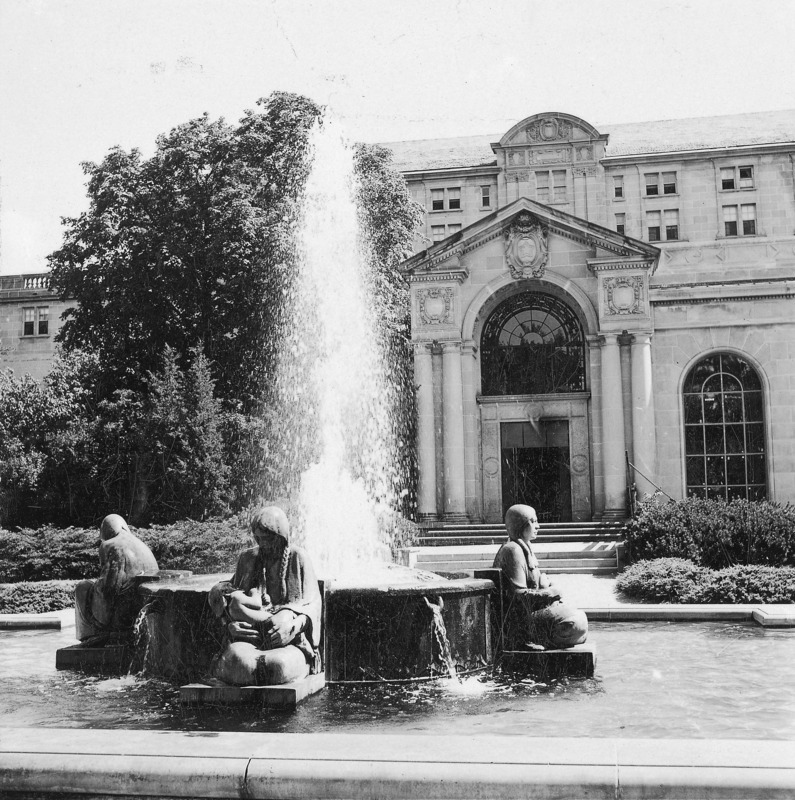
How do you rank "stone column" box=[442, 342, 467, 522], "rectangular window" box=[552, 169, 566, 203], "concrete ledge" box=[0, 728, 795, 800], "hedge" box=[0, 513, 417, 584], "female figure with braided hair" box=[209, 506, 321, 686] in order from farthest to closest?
"rectangular window" box=[552, 169, 566, 203]
"stone column" box=[442, 342, 467, 522]
"hedge" box=[0, 513, 417, 584]
"female figure with braided hair" box=[209, 506, 321, 686]
"concrete ledge" box=[0, 728, 795, 800]

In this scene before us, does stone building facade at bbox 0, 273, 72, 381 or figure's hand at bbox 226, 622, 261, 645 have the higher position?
stone building facade at bbox 0, 273, 72, 381

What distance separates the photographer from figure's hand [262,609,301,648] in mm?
8453

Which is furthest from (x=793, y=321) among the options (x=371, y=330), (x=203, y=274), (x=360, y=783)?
(x=360, y=783)

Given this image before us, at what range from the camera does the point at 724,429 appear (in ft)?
110

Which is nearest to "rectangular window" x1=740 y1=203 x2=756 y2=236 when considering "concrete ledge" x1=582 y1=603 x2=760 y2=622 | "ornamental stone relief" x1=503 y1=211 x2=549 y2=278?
"ornamental stone relief" x1=503 y1=211 x2=549 y2=278

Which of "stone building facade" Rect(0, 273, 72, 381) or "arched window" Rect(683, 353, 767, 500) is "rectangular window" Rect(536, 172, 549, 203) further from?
"stone building facade" Rect(0, 273, 72, 381)

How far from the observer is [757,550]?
20.5 metres

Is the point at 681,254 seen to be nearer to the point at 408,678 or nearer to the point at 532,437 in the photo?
the point at 532,437

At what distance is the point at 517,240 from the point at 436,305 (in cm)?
352

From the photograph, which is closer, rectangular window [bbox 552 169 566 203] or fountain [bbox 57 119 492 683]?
fountain [bbox 57 119 492 683]

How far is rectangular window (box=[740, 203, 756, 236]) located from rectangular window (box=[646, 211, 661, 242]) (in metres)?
4.44

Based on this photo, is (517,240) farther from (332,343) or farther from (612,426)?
(332,343)

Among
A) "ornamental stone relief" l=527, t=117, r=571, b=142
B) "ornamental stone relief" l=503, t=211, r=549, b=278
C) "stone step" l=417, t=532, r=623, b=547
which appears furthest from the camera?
"ornamental stone relief" l=527, t=117, r=571, b=142

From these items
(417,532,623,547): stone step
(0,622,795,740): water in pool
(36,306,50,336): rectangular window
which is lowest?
(0,622,795,740): water in pool
